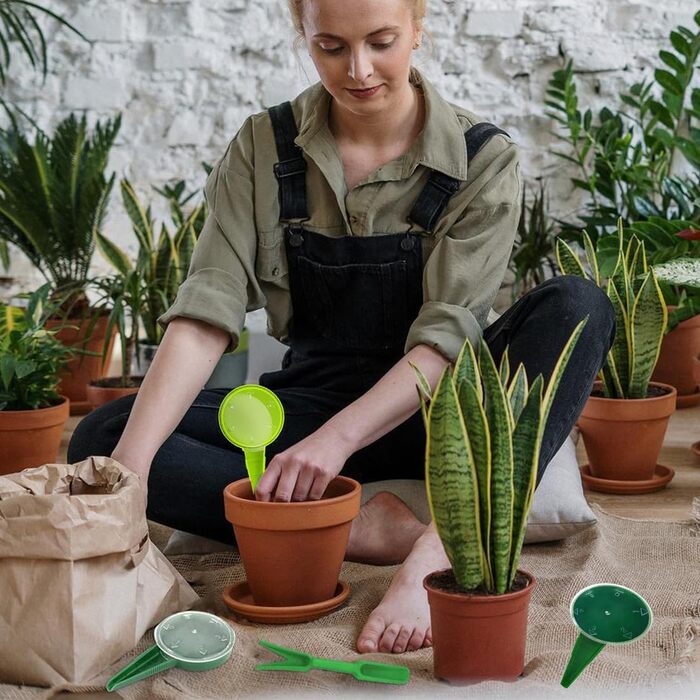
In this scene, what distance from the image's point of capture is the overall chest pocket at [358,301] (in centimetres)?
189

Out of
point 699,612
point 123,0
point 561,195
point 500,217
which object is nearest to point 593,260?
point 500,217

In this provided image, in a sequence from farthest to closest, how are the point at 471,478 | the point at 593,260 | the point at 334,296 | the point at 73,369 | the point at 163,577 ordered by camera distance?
the point at 73,369 → the point at 593,260 → the point at 334,296 → the point at 163,577 → the point at 471,478

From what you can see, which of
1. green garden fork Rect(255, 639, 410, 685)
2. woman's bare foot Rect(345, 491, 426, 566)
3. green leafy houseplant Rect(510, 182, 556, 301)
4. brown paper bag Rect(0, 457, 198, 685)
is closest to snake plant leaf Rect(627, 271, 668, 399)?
woman's bare foot Rect(345, 491, 426, 566)

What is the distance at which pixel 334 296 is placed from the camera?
6.38 feet

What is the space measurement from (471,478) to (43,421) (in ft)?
4.92

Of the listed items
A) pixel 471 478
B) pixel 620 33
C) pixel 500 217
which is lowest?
pixel 471 478

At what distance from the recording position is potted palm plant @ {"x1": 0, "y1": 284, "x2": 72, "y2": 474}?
2.45 metres

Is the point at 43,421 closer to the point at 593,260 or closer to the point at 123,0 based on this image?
the point at 593,260

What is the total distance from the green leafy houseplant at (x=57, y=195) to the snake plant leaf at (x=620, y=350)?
1.67m

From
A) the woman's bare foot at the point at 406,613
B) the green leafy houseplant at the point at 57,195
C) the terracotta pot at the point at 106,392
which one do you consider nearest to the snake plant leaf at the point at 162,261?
the green leafy houseplant at the point at 57,195

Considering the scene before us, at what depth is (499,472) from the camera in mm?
1248

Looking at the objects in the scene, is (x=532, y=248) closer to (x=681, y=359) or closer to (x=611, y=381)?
(x=681, y=359)

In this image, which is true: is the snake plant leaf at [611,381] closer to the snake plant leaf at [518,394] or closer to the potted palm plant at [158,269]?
the snake plant leaf at [518,394]

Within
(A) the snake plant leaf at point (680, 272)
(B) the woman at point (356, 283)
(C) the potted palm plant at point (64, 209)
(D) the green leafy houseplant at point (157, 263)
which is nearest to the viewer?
(B) the woman at point (356, 283)
